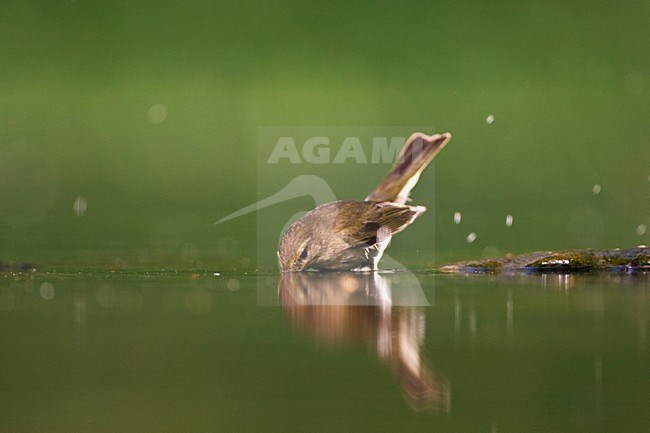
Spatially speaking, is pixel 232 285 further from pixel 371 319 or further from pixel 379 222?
pixel 371 319

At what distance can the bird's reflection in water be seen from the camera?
2.54 meters

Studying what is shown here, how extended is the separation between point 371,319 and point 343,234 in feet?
7.43

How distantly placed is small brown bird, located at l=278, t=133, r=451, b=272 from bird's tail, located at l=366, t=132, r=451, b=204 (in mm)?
150

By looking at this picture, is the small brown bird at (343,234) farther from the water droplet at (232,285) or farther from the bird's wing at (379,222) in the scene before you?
the water droplet at (232,285)

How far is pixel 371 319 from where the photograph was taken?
3711 millimetres

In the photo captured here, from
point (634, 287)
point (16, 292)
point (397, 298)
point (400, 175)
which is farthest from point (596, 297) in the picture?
point (16, 292)

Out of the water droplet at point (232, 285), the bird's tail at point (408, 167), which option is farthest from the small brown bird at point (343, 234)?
the water droplet at point (232, 285)

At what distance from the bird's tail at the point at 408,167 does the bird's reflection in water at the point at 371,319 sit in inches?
34.2

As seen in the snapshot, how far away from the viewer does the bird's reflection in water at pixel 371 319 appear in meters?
2.54

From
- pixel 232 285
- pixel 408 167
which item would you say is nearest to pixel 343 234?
pixel 408 167

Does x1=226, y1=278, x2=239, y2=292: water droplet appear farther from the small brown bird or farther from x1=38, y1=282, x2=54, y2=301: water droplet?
x1=38, y1=282, x2=54, y2=301: water droplet

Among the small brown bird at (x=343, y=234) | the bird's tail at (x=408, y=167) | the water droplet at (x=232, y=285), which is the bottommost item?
the water droplet at (x=232, y=285)

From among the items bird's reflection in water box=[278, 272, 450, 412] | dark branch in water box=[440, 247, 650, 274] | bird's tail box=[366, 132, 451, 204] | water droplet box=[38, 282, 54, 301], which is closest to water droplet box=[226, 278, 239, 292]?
bird's reflection in water box=[278, 272, 450, 412]

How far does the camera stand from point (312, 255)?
596 cm
